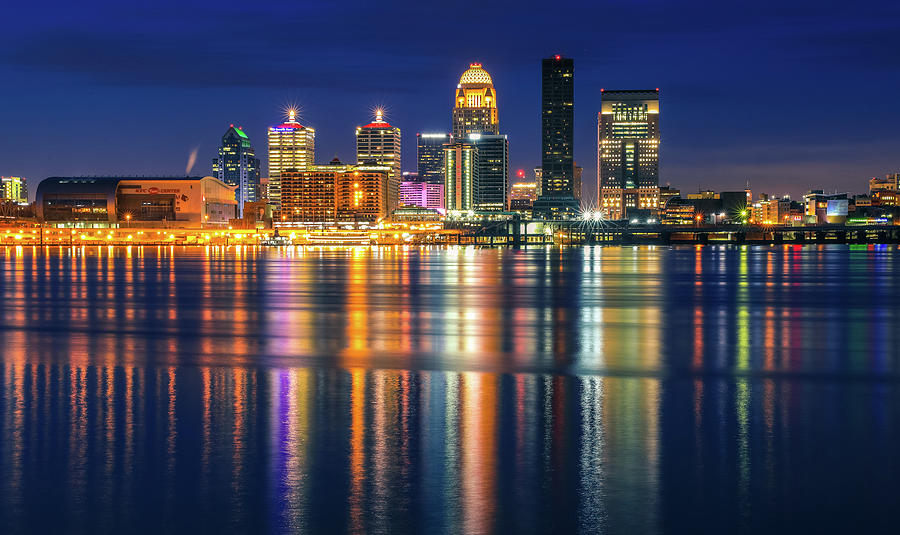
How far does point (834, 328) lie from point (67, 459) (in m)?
25.5

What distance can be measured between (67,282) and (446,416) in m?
52.9

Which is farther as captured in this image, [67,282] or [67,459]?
[67,282]

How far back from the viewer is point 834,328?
97.8 ft

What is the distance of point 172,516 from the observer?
32.8 ft

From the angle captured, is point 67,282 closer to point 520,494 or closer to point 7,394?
point 7,394

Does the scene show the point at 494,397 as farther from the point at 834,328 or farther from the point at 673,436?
the point at 834,328

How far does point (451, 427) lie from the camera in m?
14.0

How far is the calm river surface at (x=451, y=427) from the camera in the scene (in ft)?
33.1

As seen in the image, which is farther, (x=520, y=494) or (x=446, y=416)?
(x=446, y=416)

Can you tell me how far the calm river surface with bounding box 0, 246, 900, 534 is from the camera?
10.1 m

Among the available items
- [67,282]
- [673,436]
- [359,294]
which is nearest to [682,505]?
[673,436]

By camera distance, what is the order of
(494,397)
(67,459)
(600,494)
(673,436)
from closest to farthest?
(600,494), (67,459), (673,436), (494,397)

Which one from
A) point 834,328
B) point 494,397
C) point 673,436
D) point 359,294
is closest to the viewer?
point 673,436

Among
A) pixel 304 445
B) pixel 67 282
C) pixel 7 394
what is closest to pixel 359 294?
pixel 67 282
